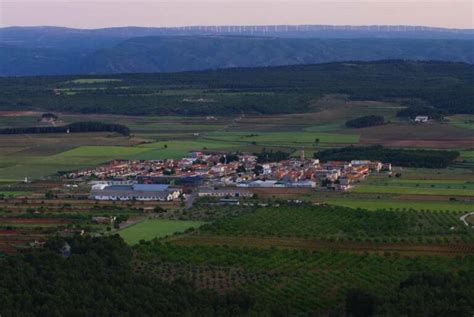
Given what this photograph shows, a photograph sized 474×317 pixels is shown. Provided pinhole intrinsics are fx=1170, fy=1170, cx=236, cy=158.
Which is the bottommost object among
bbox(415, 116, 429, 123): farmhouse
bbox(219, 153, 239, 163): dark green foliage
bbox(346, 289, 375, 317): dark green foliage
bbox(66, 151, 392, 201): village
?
bbox(415, 116, 429, 123): farmhouse

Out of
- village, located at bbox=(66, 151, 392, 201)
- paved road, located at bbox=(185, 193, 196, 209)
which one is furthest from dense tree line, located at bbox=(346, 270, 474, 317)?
village, located at bbox=(66, 151, 392, 201)

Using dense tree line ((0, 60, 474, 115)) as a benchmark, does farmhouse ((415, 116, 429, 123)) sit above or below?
above

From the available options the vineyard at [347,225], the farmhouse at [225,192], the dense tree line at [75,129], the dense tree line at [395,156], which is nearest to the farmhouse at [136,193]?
the farmhouse at [225,192]

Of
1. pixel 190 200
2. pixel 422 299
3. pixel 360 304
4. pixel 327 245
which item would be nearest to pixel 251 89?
pixel 190 200

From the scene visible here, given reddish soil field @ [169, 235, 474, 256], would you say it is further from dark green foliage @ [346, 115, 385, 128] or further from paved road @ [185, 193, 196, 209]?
dark green foliage @ [346, 115, 385, 128]

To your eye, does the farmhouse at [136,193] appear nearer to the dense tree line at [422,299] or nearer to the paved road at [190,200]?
the paved road at [190,200]

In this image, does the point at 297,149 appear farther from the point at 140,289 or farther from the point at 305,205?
the point at 140,289

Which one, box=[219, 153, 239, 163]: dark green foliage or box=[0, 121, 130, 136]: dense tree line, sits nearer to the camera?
box=[219, 153, 239, 163]: dark green foliage
